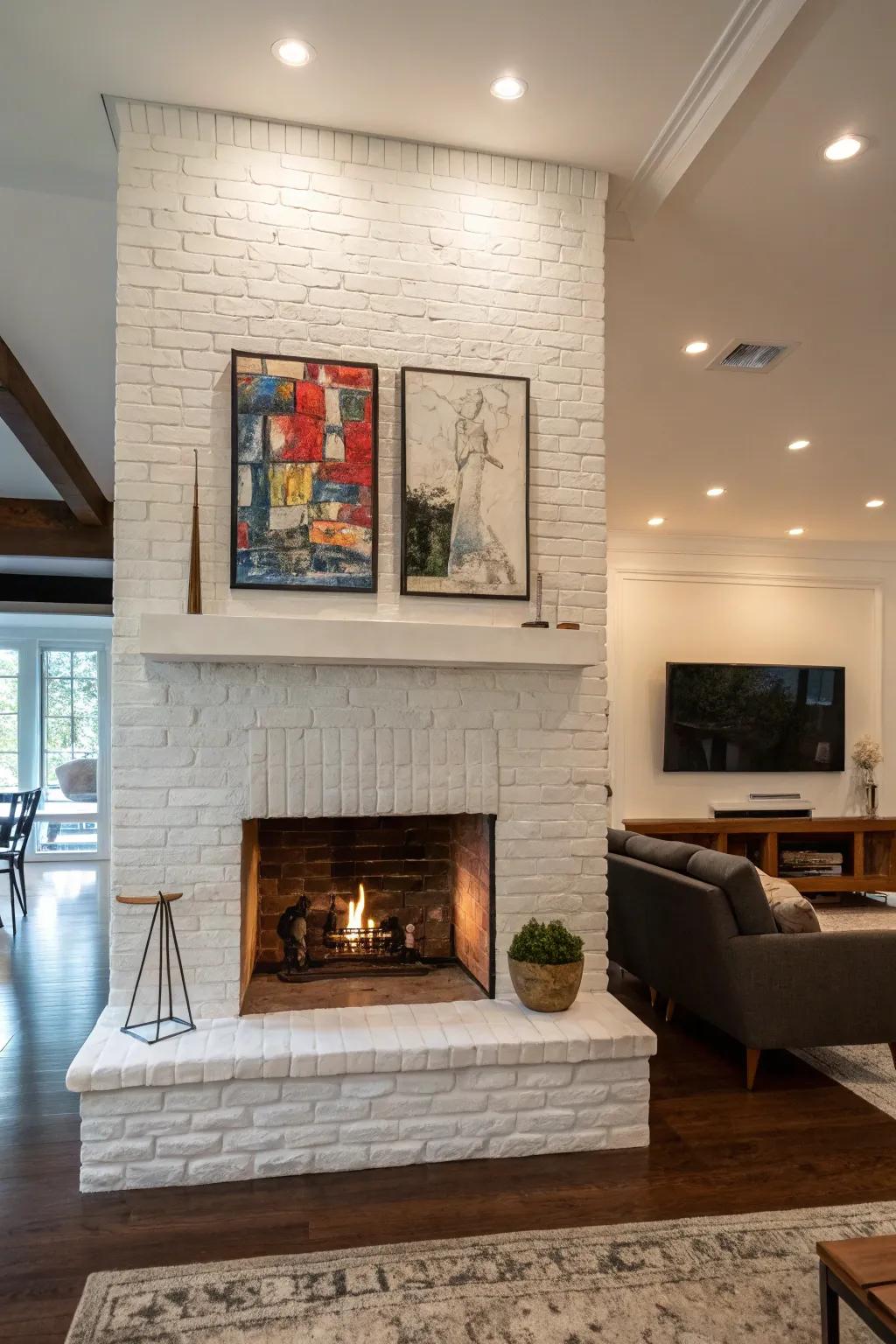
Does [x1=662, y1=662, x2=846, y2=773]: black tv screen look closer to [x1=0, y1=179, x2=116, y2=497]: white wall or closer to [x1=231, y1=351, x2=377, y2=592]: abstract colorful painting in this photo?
[x1=0, y1=179, x2=116, y2=497]: white wall

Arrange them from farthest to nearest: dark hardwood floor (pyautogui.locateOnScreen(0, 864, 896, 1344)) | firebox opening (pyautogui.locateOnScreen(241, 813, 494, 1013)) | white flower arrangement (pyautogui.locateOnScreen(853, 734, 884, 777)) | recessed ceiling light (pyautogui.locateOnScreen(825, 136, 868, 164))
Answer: white flower arrangement (pyautogui.locateOnScreen(853, 734, 884, 777)) < firebox opening (pyautogui.locateOnScreen(241, 813, 494, 1013)) < recessed ceiling light (pyautogui.locateOnScreen(825, 136, 868, 164)) < dark hardwood floor (pyautogui.locateOnScreen(0, 864, 896, 1344))

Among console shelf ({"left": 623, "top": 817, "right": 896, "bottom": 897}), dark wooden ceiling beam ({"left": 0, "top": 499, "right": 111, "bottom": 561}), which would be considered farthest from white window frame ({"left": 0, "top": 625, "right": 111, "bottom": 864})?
console shelf ({"left": 623, "top": 817, "right": 896, "bottom": 897})

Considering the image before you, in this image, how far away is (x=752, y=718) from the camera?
7930 mm

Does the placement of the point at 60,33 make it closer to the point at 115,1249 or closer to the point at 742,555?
the point at 115,1249

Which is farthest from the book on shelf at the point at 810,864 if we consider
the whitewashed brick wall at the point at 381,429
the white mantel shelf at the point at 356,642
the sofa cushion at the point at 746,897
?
the white mantel shelf at the point at 356,642

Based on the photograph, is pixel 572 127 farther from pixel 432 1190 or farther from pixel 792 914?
pixel 432 1190

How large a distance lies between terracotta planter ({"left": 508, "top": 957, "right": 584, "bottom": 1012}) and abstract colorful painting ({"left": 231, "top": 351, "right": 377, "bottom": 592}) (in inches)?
52.4

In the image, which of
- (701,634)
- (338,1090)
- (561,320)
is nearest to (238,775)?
(338,1090)

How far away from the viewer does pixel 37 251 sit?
3594 mm

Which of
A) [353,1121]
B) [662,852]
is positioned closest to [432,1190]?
[353,1121]

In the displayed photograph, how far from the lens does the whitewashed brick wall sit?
291cm

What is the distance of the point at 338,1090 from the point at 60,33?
307 cm

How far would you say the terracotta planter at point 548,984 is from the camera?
9.69 ft

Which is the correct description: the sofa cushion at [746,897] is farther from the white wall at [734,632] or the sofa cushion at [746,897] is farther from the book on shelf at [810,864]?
the book on shelf at [810,864]
